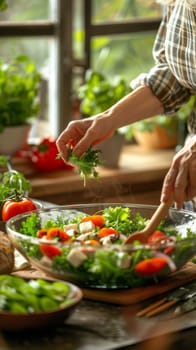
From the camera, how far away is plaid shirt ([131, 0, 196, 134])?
2727mm

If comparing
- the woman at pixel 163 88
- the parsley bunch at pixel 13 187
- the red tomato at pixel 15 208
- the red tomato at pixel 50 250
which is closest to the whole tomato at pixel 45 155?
the woman at pixel 163 88

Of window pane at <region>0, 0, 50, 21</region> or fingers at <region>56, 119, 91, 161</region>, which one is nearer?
fingers at <region>56, 119, 91, 161</region>

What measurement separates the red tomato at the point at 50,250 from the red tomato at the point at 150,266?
6.7 inches

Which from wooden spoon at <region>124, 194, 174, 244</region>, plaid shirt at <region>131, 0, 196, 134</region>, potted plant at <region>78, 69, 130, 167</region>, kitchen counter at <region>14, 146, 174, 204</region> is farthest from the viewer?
potted plant at <region>78, 69, 130, 167</region>

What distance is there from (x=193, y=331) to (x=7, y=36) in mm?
2371

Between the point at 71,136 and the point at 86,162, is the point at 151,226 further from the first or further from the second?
the point at 71,136

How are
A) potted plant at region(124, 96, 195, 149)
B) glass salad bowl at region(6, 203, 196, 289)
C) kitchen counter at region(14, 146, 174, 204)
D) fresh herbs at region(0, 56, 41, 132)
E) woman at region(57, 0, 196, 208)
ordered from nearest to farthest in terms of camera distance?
glass salad bowl at region(6, 203, 196, 289) → woman at region(57, 0, 196, 208) → fresh herbs at region(0, 56, 41, 132) → kitchen counter at region(14, 146, 174, 204) → potted plant at region(124, 96, 195, 149)

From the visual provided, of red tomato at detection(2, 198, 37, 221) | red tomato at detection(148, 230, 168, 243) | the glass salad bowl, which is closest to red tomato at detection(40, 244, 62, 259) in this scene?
the glass salad bowl

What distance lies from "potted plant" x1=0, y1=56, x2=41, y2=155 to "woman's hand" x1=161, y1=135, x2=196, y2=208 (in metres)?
1.59

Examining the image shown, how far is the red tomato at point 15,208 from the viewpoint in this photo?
244 cm

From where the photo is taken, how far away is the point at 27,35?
159 inches

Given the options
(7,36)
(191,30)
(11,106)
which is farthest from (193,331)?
(7,36)

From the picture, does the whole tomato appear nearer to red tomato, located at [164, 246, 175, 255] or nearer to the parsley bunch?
the parsley bunch

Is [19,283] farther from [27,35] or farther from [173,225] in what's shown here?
[27,35]
